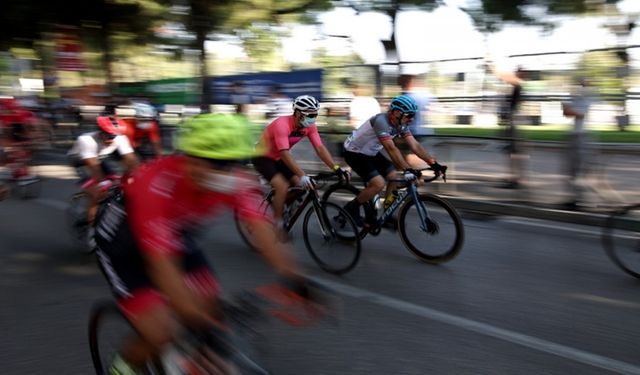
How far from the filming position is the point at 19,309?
4824 millimetres

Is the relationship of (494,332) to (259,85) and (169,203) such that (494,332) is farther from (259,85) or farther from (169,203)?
(259,85)

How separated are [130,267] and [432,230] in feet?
12.7

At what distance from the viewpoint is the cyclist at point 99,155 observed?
648 centimetres

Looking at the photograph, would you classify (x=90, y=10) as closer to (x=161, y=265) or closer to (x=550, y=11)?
(x=550, y=11)

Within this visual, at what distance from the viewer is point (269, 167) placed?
21.5ft

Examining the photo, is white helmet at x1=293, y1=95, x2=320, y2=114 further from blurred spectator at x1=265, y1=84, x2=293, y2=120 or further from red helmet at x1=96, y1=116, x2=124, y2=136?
blurred spectator at x1=265, y1=84, x2=293, y2=120

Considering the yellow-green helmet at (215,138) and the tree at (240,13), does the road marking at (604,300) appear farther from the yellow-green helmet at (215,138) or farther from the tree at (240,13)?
the tree at (240,13)

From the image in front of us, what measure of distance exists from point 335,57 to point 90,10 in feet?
33.6

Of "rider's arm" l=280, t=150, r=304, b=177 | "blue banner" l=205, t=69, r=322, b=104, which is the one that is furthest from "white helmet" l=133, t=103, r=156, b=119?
"blue banner" l=205, t=69, r=322, b=104

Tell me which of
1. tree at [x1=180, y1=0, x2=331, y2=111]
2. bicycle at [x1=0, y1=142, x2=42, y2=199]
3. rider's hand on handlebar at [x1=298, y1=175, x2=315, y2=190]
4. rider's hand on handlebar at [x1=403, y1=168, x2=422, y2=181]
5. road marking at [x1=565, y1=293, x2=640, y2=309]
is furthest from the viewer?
tree at [x1=180, y1=0, x2=331, y2=111]

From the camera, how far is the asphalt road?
12.3 feet

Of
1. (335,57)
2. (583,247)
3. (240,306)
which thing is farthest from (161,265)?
(335,57)

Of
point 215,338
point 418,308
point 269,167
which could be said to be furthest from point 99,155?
point 215,338

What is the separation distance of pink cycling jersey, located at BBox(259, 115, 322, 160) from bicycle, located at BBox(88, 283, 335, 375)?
3.38 metres
